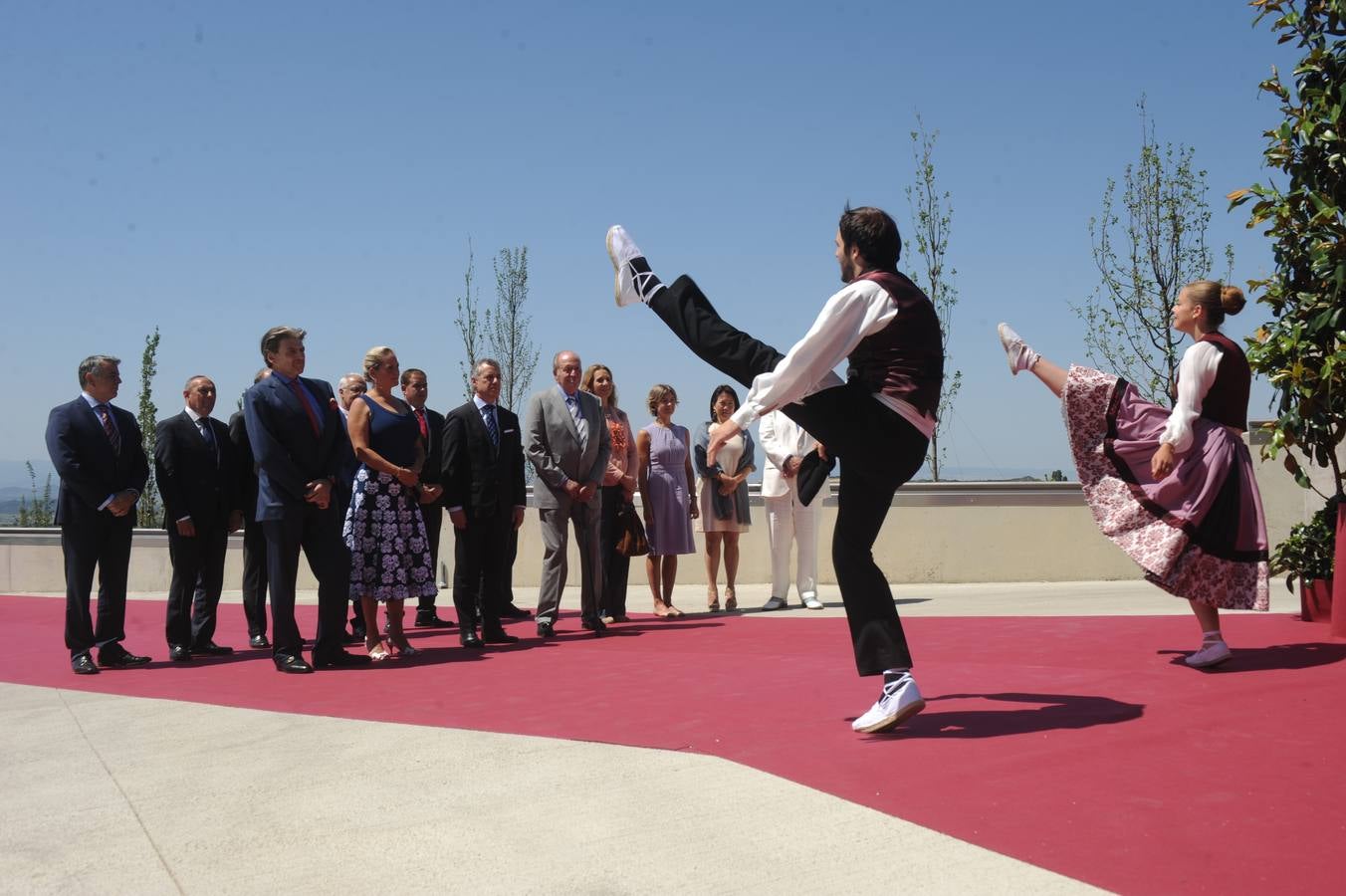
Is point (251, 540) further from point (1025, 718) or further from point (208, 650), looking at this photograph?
point (1025, 718)

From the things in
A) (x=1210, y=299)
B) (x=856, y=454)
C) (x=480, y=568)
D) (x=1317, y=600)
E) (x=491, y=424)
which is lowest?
(x=1317, y=600)

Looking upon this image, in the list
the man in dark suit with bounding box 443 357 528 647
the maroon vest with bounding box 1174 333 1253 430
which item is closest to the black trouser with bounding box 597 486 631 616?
the man in dark suit with bounding box 443 357 528 647

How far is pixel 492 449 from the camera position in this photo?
881 centimetres

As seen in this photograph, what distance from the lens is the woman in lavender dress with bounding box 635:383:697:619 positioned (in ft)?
34.3

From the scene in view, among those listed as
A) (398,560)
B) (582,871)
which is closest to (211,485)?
(398,560)

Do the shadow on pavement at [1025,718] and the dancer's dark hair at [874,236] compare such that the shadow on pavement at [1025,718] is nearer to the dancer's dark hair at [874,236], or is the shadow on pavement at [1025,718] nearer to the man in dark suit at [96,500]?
the dancer's dark hair at [874,236]

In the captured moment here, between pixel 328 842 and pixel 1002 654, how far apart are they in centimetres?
428

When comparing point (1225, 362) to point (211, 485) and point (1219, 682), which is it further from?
point (211, 485)

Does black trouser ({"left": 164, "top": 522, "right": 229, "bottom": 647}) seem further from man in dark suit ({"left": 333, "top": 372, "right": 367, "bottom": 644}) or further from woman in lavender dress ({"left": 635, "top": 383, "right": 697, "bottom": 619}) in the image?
woman in lavender dress ({"left": 635, "top": 383, "right": 697, "bottom": 619})

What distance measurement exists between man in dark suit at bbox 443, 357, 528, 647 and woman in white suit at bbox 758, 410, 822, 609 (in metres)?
2.70

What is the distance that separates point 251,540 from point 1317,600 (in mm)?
7270

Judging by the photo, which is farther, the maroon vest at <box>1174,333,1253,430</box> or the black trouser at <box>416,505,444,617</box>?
the black trouser at <box>416,505,444,617</box>

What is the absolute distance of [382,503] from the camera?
788cm

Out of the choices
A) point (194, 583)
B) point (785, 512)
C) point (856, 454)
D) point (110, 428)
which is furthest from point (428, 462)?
point (856, 454)
